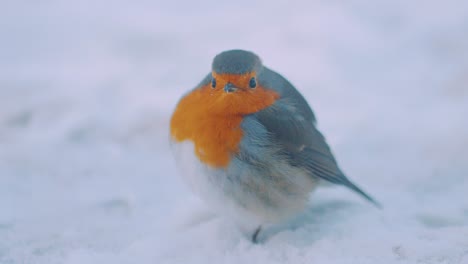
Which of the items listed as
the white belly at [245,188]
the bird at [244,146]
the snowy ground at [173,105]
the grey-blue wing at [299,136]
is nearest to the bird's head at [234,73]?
the bird at [244,146]

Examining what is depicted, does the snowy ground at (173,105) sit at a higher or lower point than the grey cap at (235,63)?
lower

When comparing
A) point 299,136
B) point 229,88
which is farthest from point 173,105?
point 229,88

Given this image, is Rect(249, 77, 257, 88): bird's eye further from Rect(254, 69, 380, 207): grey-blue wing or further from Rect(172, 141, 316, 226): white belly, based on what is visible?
Rect(172, 141, 316, 226): white belly

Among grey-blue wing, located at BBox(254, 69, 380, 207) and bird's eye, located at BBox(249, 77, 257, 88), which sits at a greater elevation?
bird's eye, located at BBox(249, 77, 257, 88)

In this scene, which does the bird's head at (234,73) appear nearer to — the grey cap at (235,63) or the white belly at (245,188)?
the grey cap at (235,63)

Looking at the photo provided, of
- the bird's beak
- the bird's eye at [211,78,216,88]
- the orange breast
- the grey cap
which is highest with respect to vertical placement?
the grey cap

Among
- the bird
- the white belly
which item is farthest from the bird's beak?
the white belly

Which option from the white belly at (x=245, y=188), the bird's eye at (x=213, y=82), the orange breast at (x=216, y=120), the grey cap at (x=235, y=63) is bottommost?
the white belly at (x=245, y=188)

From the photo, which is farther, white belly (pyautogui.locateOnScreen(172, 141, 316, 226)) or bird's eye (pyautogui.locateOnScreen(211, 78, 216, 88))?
bird's eye (pyautogui.locateOnScreen(211, 78, 216, 88))
